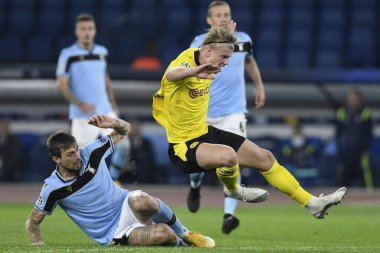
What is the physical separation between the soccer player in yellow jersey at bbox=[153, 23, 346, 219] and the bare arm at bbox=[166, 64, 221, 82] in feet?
0.12

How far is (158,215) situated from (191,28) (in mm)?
13425

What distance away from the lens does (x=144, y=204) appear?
28.0 feet

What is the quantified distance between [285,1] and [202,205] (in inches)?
309

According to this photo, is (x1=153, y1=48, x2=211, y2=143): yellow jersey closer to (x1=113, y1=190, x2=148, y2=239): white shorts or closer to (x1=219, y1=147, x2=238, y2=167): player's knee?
(x1=219, y1=147, x2=238, y2=167): player's knee

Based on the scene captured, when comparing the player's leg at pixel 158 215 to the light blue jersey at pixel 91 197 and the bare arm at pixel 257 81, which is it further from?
the bare arm at pixel 257 81

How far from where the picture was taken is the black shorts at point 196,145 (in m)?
8.83

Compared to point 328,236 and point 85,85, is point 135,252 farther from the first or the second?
point 85,85

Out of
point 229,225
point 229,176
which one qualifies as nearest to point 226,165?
point 229,176

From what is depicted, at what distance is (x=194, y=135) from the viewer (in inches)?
355

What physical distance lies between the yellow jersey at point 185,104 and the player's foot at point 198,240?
0.81 meters

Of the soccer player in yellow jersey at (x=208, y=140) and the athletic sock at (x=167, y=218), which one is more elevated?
the soccer player in yellow jersey at (x=208, y=140)

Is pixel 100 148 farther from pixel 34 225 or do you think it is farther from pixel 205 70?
pixel 205 70

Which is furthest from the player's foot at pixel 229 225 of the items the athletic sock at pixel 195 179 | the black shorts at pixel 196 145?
the black shorts at pixel 196 145

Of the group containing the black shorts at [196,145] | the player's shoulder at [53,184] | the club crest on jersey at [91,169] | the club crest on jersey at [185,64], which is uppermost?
the club crest on jersey at [185,64]
